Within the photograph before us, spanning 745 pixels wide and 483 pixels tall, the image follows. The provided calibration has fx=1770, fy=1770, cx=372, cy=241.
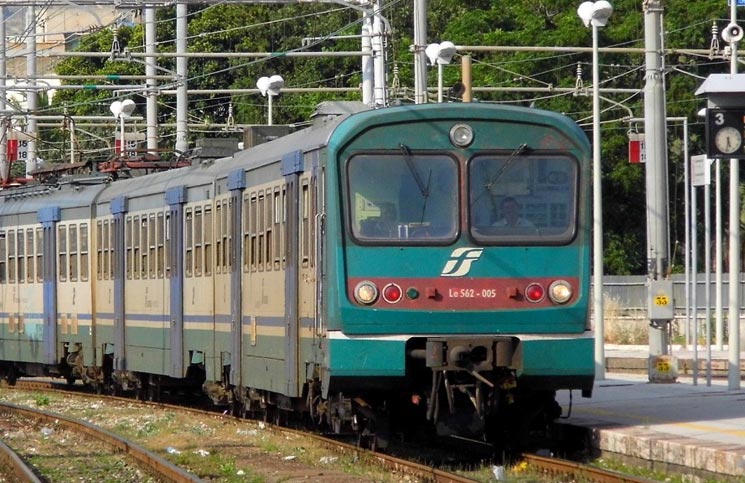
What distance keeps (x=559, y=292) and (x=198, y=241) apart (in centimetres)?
670

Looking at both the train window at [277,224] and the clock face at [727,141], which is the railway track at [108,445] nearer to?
the train window at [277,224]

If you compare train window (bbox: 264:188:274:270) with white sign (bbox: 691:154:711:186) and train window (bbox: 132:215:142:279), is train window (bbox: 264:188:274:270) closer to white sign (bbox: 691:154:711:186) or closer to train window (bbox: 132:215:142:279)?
train window (bbox: 132:215:142:279)

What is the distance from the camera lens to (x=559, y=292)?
14.7 m

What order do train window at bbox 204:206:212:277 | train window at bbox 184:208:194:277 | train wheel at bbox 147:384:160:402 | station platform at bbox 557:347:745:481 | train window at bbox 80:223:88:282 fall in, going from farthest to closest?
train window at bbox 80:223:88:282, train wheel at bbox 147:384:160:402, train window at bbox 184:208:194:277, train window at bbox 204:206:212:277, station platform at bbox 557:347:745:481

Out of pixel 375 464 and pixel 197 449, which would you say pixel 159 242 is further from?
pixel 375 464

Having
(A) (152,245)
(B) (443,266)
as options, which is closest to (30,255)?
(A) (152,245)

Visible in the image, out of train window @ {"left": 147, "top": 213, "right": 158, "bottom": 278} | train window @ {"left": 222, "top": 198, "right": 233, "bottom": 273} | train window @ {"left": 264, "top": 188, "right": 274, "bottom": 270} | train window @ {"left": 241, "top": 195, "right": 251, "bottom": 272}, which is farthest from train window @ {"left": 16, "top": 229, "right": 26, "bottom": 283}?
train window @ {"left": 264, "top": 188, "right": 274, "bottom": 270}

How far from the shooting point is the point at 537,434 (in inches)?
642

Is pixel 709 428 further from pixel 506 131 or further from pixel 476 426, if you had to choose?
pixel 506 131

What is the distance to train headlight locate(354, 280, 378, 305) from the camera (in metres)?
14.5

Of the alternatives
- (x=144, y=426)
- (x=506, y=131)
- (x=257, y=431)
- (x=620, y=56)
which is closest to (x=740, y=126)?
(x=506, y=131)

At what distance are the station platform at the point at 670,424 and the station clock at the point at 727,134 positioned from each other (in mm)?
2443

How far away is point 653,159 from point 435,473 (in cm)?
936

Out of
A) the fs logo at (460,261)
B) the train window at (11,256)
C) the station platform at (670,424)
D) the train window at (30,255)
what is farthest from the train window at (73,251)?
the fs logo at (460,261)
